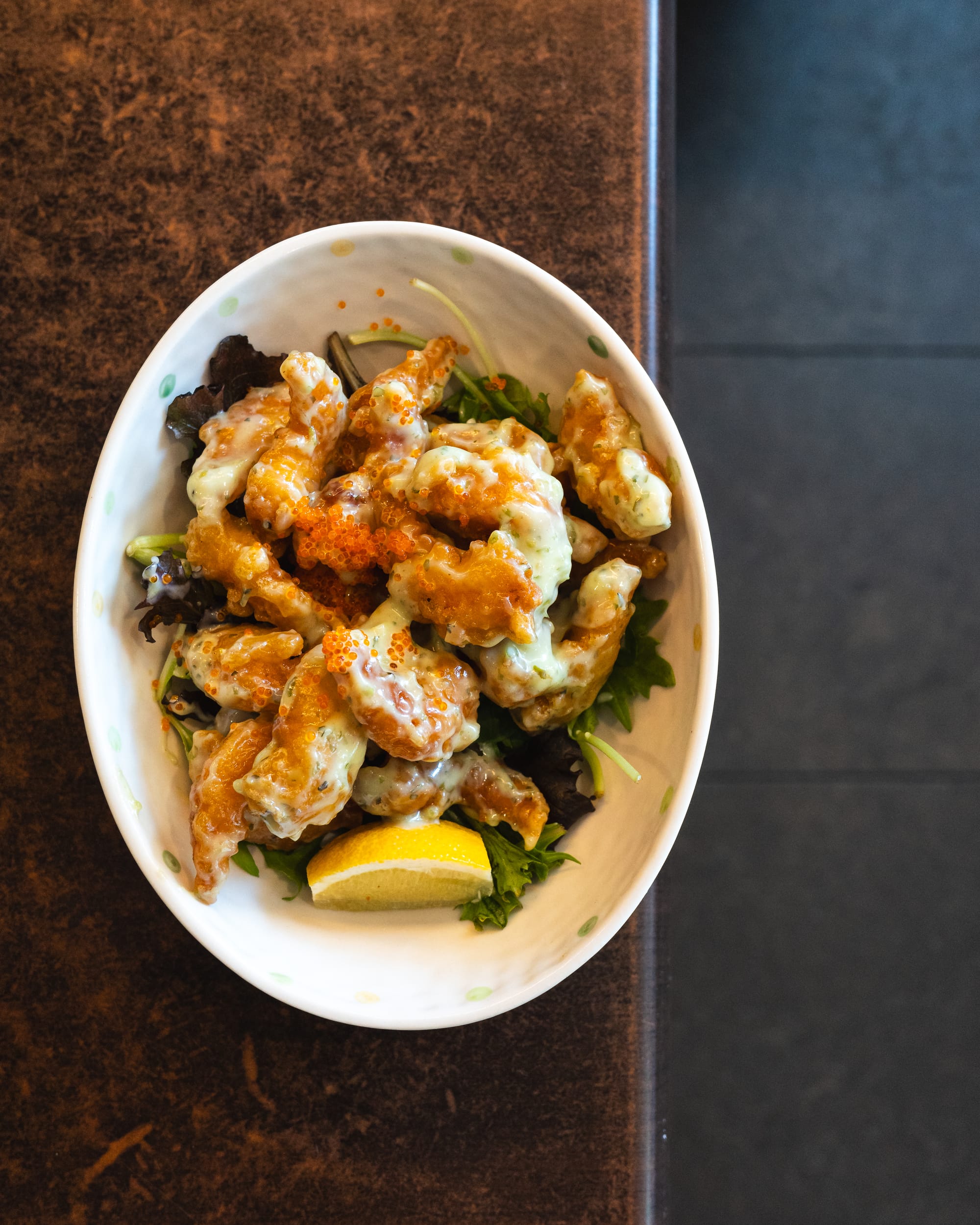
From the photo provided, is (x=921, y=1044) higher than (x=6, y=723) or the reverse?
the reverse

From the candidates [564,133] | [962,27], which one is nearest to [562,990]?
[564,133]

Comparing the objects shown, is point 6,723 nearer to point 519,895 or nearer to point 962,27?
point 519,895

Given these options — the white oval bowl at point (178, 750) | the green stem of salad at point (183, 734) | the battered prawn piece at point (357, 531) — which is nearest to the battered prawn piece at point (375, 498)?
the battered prawn piece at point (357, 531)

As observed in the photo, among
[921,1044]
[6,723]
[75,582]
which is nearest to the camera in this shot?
[75,582]

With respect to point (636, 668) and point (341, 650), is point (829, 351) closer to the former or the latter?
point (636, 668)

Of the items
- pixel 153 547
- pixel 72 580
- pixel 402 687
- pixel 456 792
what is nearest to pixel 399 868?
pixel 456 792

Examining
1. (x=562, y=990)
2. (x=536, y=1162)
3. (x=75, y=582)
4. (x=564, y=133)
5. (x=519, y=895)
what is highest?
(x=564, y=133)

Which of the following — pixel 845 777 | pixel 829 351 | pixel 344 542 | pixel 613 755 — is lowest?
pixel 845 777

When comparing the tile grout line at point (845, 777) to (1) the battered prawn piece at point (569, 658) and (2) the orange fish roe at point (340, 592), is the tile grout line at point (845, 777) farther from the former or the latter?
(2) the orange fish roe at point (340, 592)
